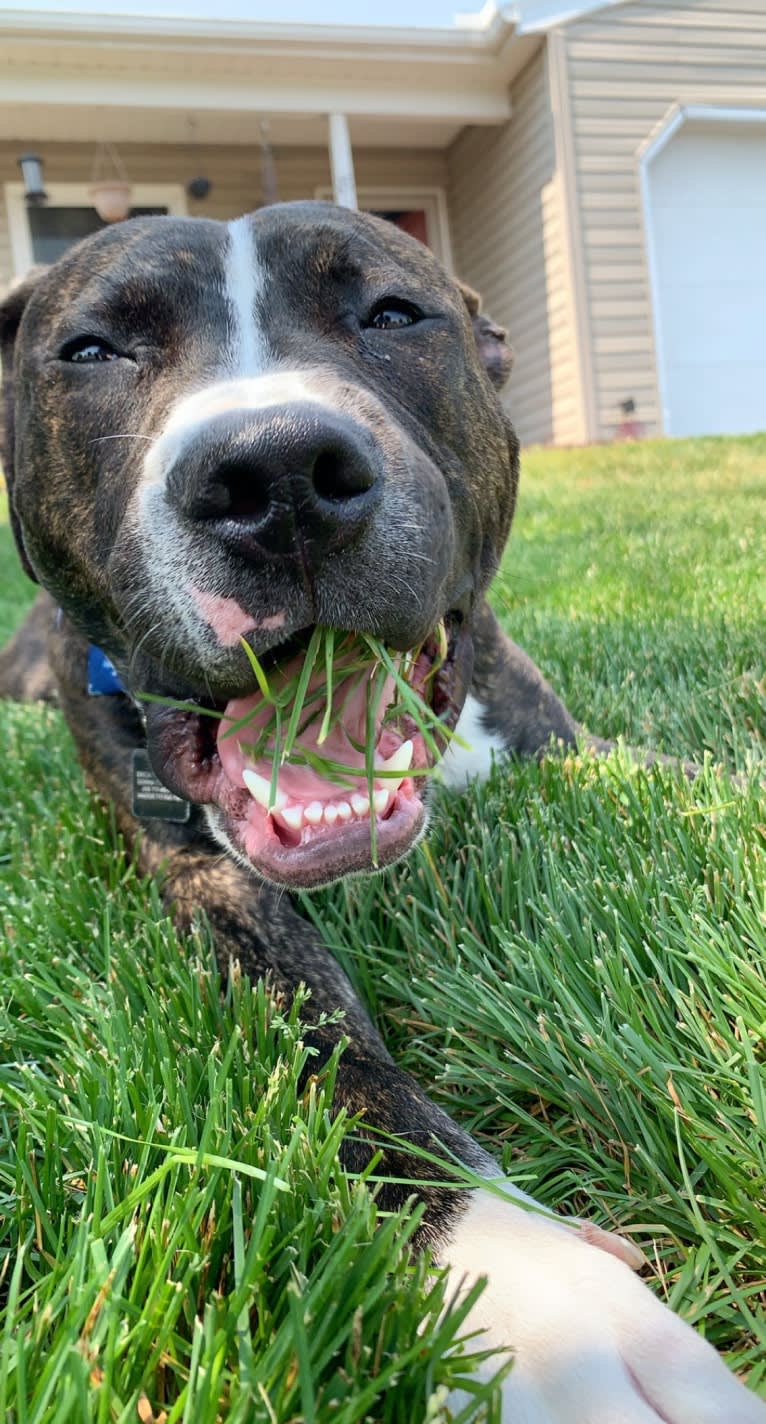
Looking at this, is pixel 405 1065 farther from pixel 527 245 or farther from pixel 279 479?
pixel 527 245

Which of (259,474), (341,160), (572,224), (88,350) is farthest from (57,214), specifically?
(259,474)

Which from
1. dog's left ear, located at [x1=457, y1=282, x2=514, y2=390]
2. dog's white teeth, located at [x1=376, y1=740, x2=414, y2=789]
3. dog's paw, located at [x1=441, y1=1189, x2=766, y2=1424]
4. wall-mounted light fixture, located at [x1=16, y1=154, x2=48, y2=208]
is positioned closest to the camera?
dog's paw, located at [x1=441, y1=1189, x2=766, y2=1424]

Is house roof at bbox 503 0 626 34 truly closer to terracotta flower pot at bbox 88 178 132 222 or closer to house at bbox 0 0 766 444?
house at bbox 0 0 766 444

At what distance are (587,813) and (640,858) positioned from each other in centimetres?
30

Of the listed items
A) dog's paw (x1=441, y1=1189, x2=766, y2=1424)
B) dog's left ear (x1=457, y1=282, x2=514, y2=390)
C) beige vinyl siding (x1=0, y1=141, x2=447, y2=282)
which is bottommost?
dog's paw (x1=441, y1=1189, x2=766, y2=1424)

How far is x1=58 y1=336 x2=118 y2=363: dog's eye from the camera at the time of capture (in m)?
2.23

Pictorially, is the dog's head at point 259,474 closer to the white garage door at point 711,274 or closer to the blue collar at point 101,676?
the blue collar at point 101,676

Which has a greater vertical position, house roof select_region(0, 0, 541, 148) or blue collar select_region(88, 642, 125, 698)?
house roof select_region(0, 0, 541, 148)

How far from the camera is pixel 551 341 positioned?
1270cm

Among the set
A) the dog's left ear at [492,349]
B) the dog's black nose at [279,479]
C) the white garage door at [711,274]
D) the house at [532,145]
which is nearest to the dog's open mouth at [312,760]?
the dog's black nose at [279,479]

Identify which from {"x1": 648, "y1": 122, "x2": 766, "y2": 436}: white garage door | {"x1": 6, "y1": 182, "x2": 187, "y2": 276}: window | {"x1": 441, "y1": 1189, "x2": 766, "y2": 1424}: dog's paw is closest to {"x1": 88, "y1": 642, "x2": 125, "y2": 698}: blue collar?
{"x1": 441, "y1": 1189, "x2": 766, "y2": 1424}: dog's paw

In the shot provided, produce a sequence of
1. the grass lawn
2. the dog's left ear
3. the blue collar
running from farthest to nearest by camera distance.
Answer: the dog's left ear → the blue collar → the grass lawn

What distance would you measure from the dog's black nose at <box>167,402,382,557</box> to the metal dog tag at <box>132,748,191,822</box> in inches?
31.4

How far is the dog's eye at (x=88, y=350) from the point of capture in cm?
223
